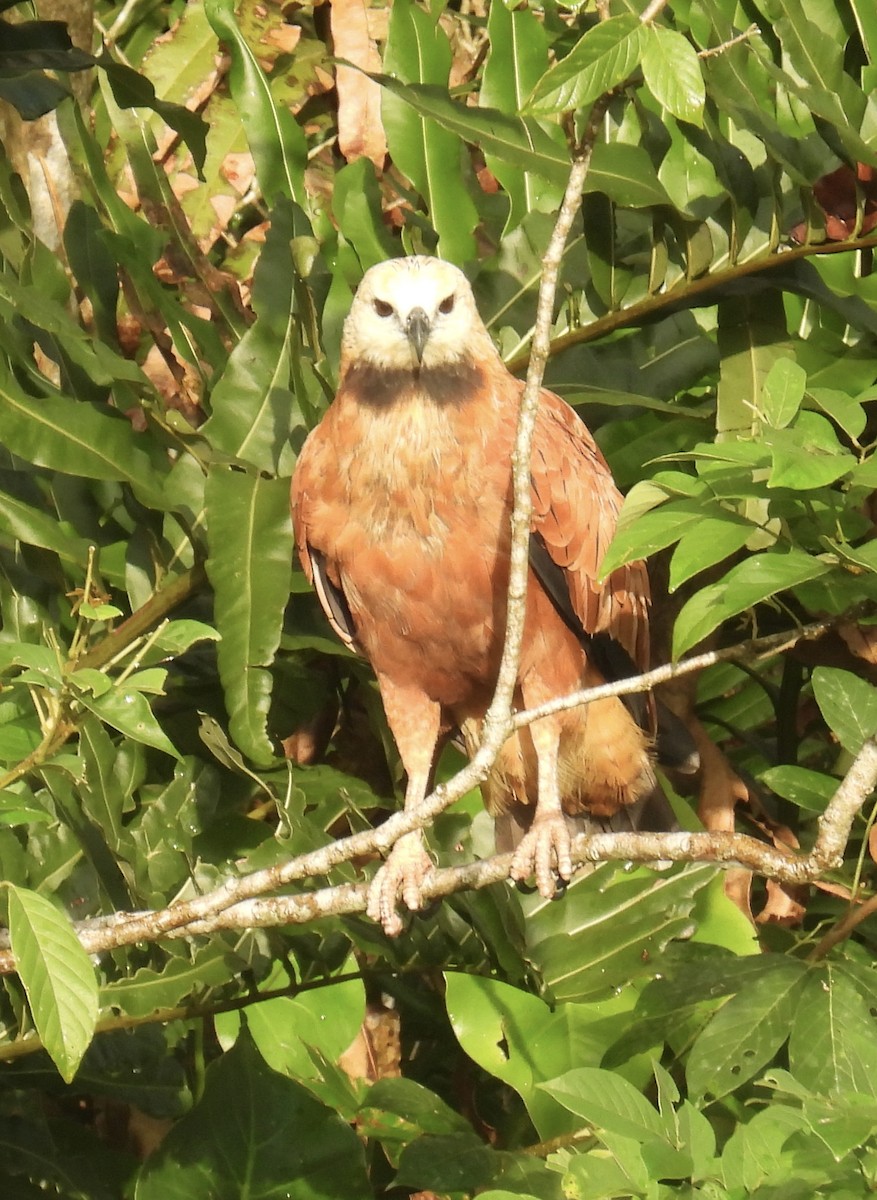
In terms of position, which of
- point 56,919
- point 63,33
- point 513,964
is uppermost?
point 63,33

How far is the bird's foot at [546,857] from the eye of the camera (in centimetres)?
323

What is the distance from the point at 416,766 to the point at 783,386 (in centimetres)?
165

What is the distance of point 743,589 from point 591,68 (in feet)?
2.55

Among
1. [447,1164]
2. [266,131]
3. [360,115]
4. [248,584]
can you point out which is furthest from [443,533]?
[360,115]

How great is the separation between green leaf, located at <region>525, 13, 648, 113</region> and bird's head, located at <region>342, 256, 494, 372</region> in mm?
1351

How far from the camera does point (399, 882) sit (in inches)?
130

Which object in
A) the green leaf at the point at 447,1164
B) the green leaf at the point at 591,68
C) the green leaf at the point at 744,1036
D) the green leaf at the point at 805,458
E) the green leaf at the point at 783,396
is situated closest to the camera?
the green leaf at the point at 591,68

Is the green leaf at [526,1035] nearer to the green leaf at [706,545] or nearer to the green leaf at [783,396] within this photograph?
the green leaf at [706,545]

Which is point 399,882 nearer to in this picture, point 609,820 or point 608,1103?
point 609,820

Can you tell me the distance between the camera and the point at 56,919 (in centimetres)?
218

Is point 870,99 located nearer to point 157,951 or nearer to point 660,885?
point 660,885

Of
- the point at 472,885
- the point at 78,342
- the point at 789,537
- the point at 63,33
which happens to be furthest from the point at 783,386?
the point at 63,33

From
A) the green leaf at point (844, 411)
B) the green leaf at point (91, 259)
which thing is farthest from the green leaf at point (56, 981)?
the green leaf at point (91, 259)

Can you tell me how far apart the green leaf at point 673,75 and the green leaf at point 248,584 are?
1.56 metres
